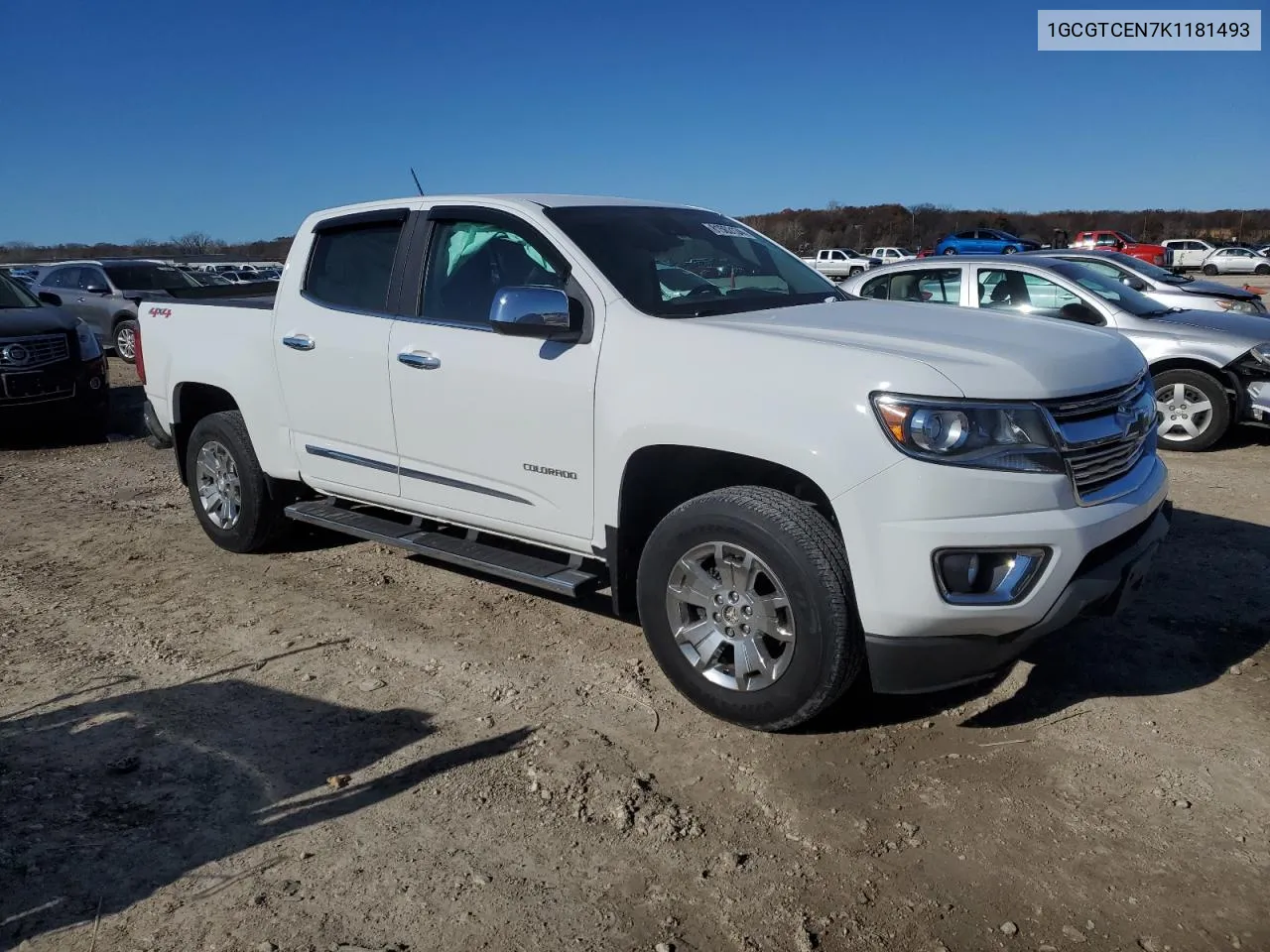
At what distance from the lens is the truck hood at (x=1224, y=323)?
27.3 ft

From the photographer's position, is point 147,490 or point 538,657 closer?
point 538,657

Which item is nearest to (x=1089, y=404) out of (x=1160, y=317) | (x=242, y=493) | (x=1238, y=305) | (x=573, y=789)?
(x=573, y=789)

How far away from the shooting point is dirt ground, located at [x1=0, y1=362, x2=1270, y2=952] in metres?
2.75

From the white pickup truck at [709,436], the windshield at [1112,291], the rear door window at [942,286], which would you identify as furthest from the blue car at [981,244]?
the white pickup truck at [709,436]

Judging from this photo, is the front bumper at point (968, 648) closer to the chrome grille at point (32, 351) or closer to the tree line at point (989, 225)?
the chrome grille at point (32, 351)

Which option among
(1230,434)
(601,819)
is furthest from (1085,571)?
(1230,434)

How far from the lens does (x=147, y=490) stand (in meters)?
7.84

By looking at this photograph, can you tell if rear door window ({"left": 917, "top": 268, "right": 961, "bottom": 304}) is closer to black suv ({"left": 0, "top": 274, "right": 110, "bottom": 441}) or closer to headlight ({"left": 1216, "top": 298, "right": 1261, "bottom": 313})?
headlight ({"left": 1216, "top": 298, "right": 1261, "bottom": 313})

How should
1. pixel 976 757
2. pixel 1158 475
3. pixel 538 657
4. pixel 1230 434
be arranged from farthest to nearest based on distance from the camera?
1. pixel 1230 434
2. pixel 538 657
3. pixel 1158 475
4. pixel 976 757

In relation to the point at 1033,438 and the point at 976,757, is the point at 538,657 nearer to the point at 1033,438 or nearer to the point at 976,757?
the point at 976,757

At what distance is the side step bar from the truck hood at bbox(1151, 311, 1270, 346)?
20.9 feet

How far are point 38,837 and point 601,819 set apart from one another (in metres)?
1.70

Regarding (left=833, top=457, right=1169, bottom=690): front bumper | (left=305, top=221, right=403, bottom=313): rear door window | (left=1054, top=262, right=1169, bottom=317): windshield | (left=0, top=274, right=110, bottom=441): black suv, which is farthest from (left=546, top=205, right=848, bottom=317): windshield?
(left=0, top=274, right=110, bottom=441): black suv

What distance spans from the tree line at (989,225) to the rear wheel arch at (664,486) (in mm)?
78965
